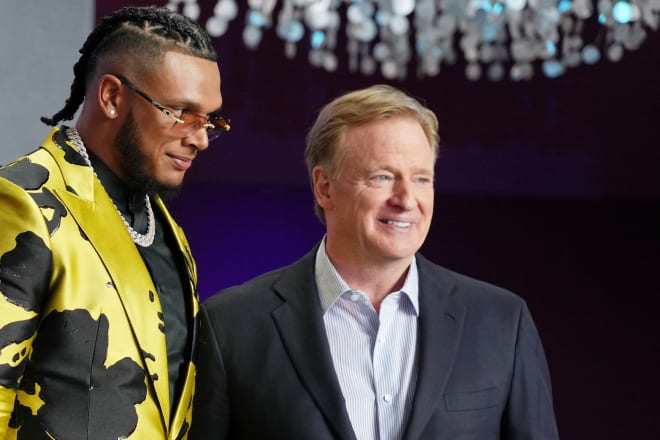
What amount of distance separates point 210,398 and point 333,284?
297mm

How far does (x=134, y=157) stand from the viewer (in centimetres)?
186

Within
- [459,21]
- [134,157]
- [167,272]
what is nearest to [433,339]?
[167,272]

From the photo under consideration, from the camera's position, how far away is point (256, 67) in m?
5.20

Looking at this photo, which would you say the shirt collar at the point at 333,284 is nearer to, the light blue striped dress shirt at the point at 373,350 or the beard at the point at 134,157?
the light blue striped dress shirt at the point at 373,350

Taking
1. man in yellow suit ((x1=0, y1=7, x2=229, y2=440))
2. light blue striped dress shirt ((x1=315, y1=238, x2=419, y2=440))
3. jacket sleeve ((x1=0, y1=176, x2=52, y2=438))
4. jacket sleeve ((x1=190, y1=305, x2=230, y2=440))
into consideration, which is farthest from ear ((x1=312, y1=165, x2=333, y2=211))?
jacket sleeve ((x1=0, y1=176, x2=52, y2=438))

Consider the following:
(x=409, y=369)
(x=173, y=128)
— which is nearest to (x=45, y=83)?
(x=173, y=128)

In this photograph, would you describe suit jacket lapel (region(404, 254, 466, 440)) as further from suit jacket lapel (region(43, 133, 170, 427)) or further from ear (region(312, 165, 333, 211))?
suit jacket lapel (region(43, 133, 170, 427))

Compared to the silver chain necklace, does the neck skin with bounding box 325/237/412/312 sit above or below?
below

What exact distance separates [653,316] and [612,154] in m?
0.79

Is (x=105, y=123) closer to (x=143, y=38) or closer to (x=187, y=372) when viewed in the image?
(x=143, y=38)

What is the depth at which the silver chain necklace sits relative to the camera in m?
1.86

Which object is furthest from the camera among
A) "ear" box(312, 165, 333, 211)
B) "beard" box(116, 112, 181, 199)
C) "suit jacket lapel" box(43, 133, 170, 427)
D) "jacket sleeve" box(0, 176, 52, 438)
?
"ear" box(312, 165, 333, 211)

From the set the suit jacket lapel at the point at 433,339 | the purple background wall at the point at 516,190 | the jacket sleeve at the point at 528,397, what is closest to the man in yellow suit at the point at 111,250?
the suit jacket lapel at the point at 433,339

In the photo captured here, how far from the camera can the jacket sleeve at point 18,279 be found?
1597 mm
